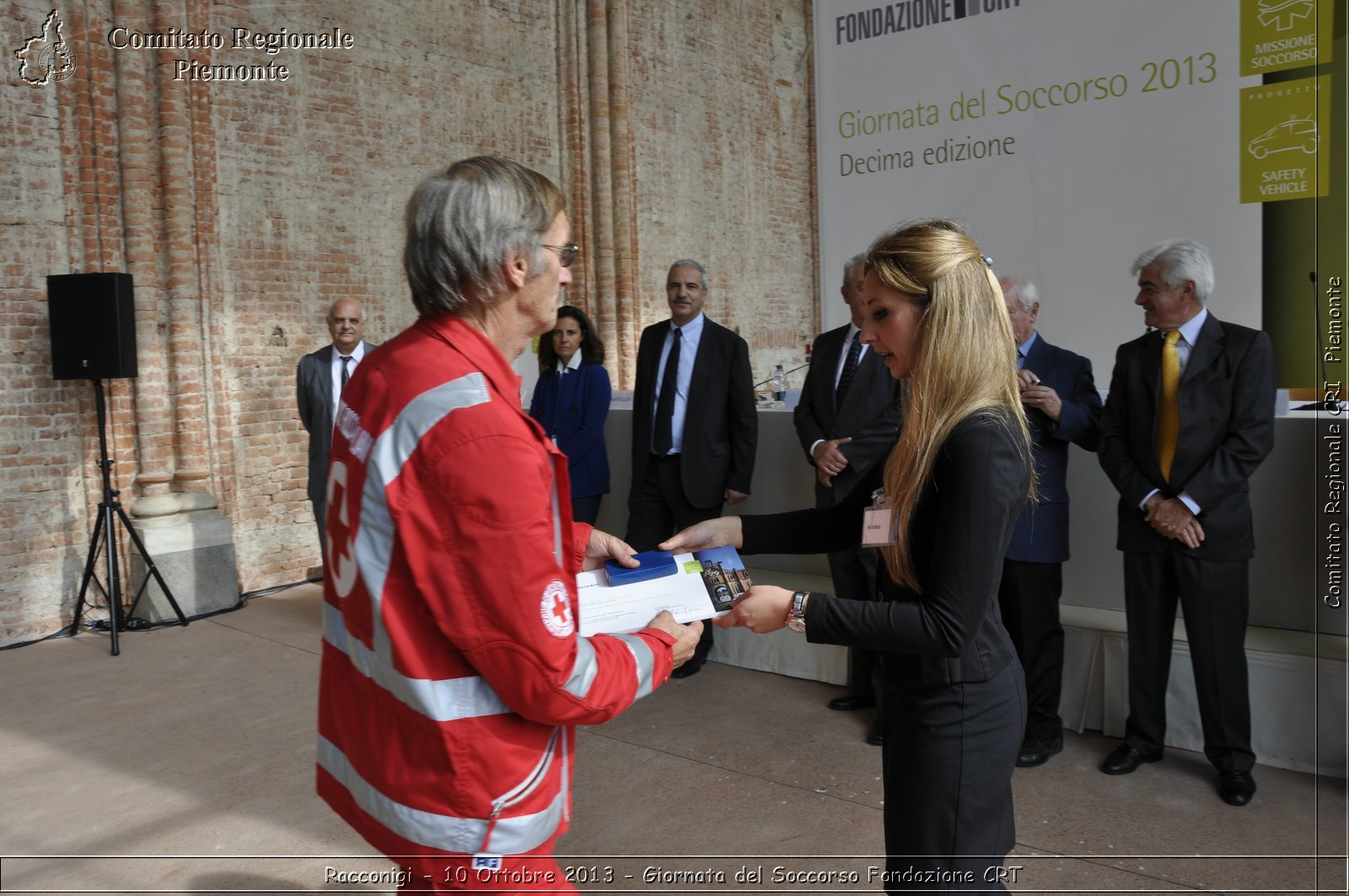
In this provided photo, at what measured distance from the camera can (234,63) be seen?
6.89 m

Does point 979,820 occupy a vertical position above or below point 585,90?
below

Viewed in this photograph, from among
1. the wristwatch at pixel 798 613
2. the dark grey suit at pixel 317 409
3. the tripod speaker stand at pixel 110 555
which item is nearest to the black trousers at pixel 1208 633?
the wristwatch at pixel 798 613

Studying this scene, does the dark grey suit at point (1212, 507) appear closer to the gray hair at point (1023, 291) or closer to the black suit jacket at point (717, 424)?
the gray hair at point (1023, 291)

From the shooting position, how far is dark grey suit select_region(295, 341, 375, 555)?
20.0 ft

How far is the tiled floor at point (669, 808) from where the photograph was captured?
3076 millimetres

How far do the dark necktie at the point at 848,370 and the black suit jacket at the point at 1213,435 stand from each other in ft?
3.84

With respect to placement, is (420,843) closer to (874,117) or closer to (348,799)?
(348,799)

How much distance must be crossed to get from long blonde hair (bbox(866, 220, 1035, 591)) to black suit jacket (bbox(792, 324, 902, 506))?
8.08 ft

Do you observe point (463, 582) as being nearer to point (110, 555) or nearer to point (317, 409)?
point (317, 409)

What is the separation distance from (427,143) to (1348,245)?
21.0 feet

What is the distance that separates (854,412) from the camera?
4367 millimetres

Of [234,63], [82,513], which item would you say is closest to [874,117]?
[234,63]

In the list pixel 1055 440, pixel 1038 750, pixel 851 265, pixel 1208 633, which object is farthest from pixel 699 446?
pixel 1208 633

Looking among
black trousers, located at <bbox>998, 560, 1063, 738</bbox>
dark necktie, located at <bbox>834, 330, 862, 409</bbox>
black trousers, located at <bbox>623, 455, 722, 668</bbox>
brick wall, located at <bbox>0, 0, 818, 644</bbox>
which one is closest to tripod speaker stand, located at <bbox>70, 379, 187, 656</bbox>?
brick wall, located at <bbox>0, 0, 818, 644</bbox>
